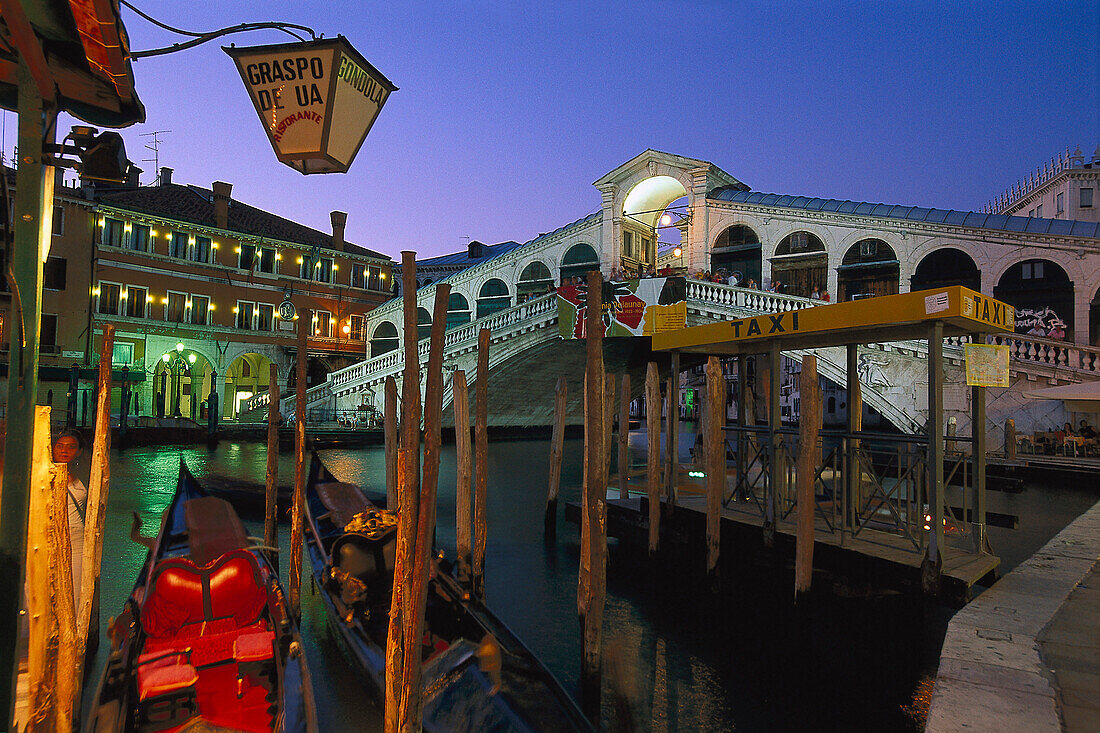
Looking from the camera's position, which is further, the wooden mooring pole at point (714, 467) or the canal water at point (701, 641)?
the wooden mooring pole at point (714, 467)

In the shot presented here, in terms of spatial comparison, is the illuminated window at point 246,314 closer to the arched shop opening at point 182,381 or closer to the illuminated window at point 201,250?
the arched shop opening at point 182,381

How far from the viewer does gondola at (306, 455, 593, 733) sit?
3.94 m

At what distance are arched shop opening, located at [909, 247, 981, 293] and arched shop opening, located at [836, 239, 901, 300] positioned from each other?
0.66 metres

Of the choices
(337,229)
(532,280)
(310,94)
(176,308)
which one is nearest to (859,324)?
(310,94)

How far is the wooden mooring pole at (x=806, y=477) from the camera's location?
230 inches

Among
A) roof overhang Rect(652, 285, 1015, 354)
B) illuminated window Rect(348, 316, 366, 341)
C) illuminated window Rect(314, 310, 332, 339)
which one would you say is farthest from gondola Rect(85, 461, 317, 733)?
illuminated window Rect(348, 316, 366, 341)

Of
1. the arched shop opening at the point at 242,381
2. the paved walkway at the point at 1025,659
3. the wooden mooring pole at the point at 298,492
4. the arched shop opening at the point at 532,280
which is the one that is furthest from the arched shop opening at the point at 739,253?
the arched shop opening at the point at 242,381

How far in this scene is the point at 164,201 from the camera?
2562 cm

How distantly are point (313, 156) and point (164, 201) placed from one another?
84.6 feet

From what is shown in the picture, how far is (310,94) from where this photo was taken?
4082 mm

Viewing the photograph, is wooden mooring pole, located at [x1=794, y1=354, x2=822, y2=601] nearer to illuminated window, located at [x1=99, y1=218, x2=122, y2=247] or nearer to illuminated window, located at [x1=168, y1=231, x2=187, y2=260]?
illuminated window, located at [x1=99, y1=218, x2=122, y2=247]

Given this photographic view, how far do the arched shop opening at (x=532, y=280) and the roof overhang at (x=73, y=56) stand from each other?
861 inches

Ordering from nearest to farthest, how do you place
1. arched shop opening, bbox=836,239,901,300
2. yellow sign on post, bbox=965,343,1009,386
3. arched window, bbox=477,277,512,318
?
yellow sign on post, bbox=965,343,1009,386 → arched shop opening, bbox=836,239,901,300 → arched window, bbox=477,277,512,318

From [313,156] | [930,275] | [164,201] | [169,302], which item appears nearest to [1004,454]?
[930,275]
